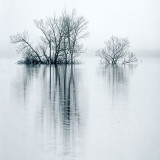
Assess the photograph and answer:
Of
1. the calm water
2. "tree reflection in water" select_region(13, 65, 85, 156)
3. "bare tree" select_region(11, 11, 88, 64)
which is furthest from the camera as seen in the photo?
"bare tree" select_region(11, 11, 88, 64)

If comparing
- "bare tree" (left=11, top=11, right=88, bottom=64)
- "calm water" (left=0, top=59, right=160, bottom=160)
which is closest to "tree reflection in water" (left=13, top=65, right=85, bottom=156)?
"calm water" (left=0, top=59, right=160, bottom=160)

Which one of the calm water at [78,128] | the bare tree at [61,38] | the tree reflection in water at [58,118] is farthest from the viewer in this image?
the bare tree at [61,38]

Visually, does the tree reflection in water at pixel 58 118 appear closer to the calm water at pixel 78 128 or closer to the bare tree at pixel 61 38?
the calm water at pixel 78 128

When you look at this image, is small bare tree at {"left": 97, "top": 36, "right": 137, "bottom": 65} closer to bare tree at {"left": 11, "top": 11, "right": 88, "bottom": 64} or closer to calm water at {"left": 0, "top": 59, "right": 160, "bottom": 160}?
bare tree at {"left": 11, "top": 11, "right": 88, "bottom": 64}

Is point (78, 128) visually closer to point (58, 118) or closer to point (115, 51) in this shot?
point (58, 118)

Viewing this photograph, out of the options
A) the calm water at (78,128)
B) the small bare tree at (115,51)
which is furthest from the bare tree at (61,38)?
the calm water at (78,128)

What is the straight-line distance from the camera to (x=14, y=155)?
6652 mm

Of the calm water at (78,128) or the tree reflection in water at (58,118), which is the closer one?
the calm water at (78,128)

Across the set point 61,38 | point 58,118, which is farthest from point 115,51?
point 58,118

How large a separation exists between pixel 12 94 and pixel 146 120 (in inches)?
260

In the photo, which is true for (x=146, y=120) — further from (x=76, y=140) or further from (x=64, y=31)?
(x=64, y=31)

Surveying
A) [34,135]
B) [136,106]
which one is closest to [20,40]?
[136,106]

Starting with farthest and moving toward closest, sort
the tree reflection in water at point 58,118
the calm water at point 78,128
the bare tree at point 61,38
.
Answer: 1. the bare tree at point 61,38
2. the tree reflection in water at point 58,118
3. the calm water at point 78,128

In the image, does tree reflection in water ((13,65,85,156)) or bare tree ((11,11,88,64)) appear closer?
tree reflection in water ((13,65,85,156))
